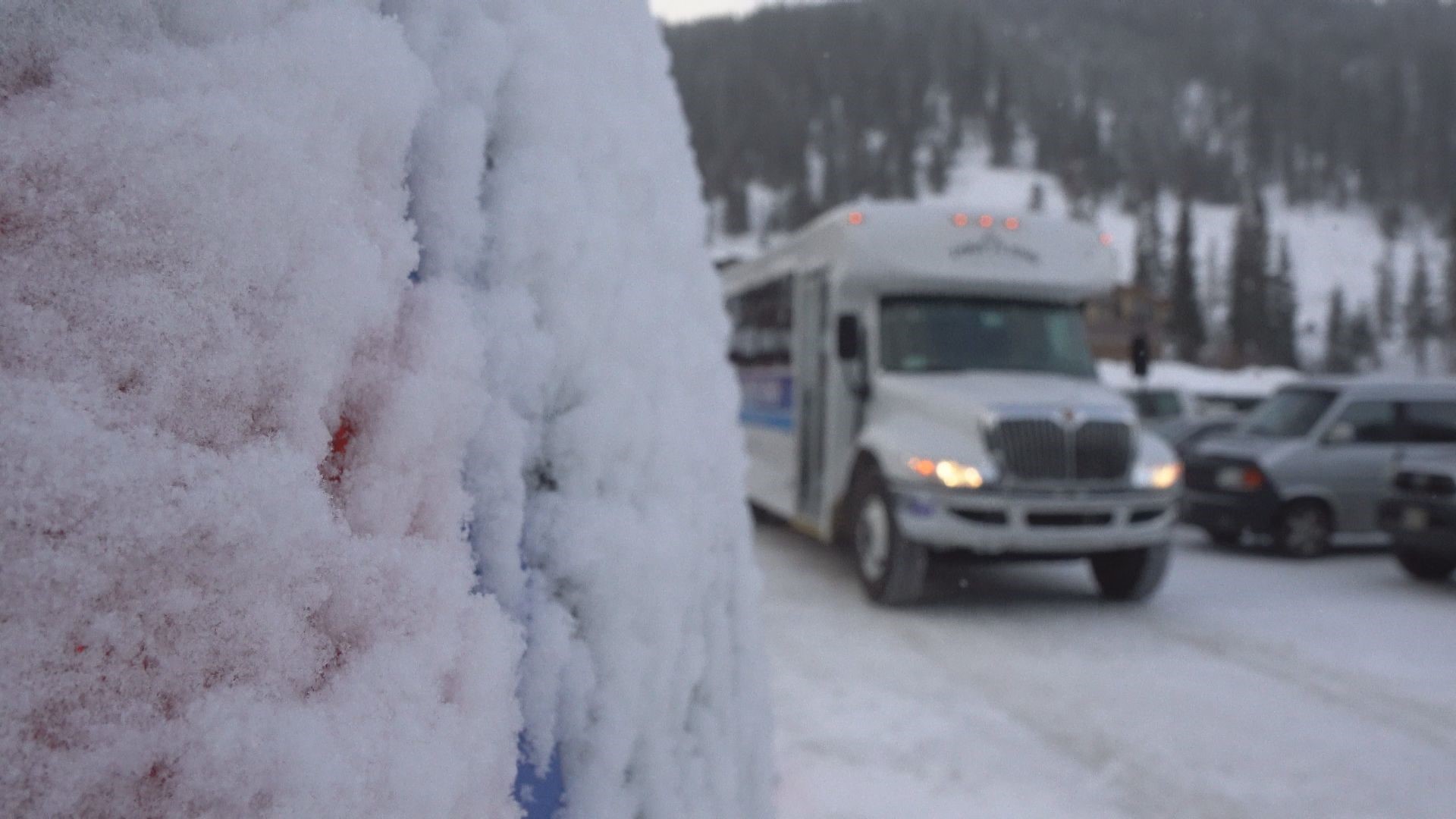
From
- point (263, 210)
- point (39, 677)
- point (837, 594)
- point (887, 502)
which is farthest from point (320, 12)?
point (837, 594)

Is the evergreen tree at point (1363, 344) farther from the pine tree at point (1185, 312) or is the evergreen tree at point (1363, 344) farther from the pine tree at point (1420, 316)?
the pine tree at point (1185, 312)

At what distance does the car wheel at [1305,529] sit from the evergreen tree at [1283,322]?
7152 cm

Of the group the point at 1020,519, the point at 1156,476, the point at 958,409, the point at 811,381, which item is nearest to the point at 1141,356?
the point at 1156,476

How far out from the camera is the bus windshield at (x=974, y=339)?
23.2 feet

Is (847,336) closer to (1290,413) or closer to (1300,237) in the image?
(1290,413)

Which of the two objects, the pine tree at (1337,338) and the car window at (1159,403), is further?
the pine tree at (1337,338)

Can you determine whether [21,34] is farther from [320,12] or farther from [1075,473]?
[1075,473]

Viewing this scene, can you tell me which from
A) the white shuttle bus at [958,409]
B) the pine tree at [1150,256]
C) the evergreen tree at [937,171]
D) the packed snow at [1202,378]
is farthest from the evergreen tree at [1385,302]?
the white shuttle bus at [958,409]

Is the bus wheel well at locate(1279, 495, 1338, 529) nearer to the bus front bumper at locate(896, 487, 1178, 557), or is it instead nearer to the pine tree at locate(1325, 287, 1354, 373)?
the bus front bumper at locate(896, 487, 1178, 557)

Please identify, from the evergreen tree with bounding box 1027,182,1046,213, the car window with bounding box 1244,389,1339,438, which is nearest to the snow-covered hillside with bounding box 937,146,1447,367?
the evergreen tree with bounding box 1027,182,1046,213

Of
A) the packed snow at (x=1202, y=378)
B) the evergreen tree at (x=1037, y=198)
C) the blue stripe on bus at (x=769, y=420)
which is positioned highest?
the evergreen tree at (x=1037, y=198)

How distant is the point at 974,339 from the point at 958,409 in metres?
0.95

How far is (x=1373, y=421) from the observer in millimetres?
9352

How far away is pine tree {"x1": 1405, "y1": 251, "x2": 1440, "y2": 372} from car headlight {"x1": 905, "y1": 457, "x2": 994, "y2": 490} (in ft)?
280
